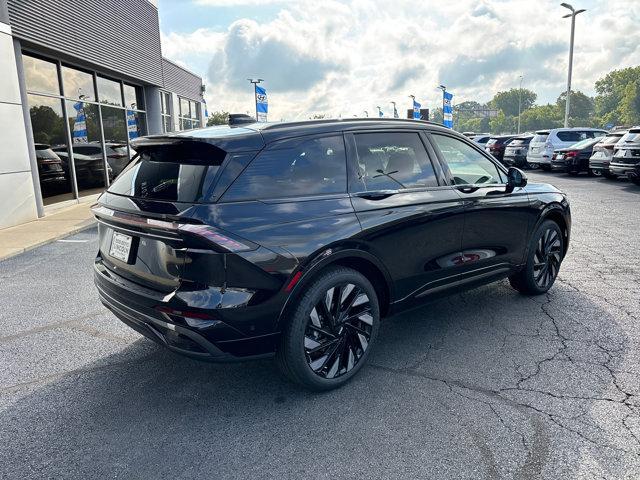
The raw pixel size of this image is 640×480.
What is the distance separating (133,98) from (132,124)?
1.05 metres

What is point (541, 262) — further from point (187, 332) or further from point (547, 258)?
point (187, 332)

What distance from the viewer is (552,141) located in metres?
19.2

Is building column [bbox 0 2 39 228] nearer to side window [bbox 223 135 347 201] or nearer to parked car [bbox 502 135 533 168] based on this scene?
side window [bbox 223 135 347 201]

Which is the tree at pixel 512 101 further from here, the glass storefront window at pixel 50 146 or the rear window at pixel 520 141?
the glass storefront window at pixel 50 146

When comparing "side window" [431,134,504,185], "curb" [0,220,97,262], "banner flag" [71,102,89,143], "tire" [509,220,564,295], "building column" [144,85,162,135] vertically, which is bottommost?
"curb" [0,220,97,262]

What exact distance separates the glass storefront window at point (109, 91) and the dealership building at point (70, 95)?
30 mm

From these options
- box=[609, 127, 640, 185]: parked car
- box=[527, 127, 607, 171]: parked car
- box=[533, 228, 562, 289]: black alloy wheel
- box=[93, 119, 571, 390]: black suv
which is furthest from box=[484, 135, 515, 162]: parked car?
box=[93, 119, 571, 390]: black suv

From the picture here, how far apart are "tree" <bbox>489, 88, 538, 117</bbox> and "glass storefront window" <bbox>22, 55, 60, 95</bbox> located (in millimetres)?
174120

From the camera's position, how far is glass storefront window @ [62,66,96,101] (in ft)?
40.0

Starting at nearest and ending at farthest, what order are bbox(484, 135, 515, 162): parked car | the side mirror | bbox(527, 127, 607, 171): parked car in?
1. the side mirror
2. bbox(527, 127, 607, 171): parked car
3. bbox(484, 135, 515, 162): parked car

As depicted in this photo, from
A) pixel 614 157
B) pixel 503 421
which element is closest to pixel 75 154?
pixel 503 421

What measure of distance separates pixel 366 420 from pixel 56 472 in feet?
5.40

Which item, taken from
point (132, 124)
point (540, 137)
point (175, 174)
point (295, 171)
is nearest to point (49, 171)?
point (132, 124)

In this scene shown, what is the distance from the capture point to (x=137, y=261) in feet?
9.43
